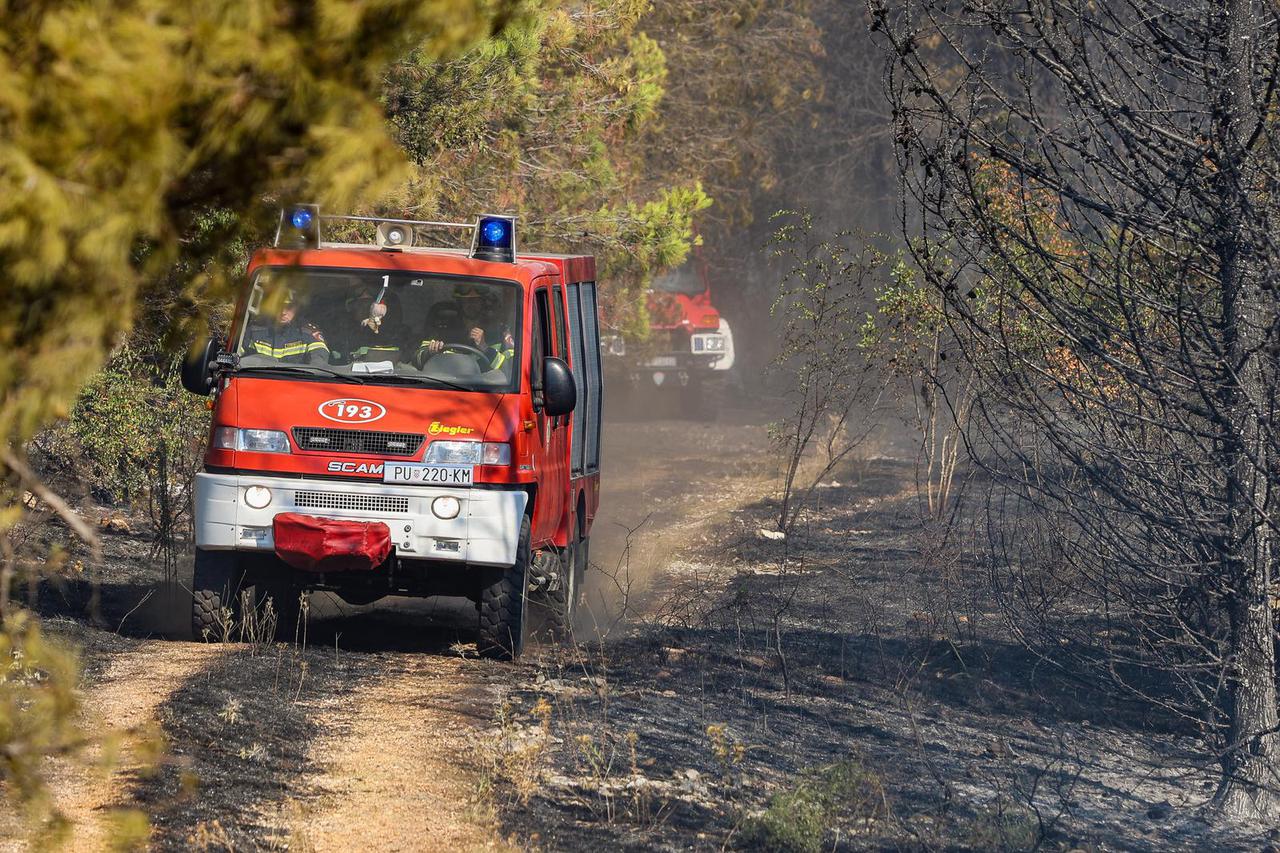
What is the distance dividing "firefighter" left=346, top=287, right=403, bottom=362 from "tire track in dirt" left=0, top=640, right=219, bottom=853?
1878 millimetres

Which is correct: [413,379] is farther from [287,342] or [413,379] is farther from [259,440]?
[259,440]

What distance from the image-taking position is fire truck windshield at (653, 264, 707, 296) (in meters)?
25.6

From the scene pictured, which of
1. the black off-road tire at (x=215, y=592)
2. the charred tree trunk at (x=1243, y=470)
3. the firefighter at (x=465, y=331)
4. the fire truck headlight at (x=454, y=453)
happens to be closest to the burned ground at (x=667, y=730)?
the black off-road tire at (x=215, y=592)

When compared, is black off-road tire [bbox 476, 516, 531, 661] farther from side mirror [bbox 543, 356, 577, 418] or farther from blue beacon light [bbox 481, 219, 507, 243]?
blue beacon light [bbox 481, 219, 507, 243]

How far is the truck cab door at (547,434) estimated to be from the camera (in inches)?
351

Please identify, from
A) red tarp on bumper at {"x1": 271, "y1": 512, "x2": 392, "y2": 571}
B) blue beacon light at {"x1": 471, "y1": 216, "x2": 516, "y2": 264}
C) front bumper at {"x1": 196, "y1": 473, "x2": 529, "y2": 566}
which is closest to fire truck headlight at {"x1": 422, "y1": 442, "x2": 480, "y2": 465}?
front bumper at {"x1": 196, "y1": 473, "x2": 529, "y2": 566}

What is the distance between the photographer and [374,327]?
8742 millimetres

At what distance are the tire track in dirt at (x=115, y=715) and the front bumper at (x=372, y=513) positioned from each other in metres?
0.75

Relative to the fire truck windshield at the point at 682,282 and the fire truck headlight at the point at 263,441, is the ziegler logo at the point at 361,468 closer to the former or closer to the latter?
the fire truck headlight at the point at 263,441

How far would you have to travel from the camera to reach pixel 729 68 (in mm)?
26922

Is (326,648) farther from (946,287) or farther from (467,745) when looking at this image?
(946,287)

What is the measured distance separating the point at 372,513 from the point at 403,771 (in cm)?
204

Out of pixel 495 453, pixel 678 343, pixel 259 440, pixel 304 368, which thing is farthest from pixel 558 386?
pixel 678 343

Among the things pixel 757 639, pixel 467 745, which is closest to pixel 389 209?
pixel 757 639
